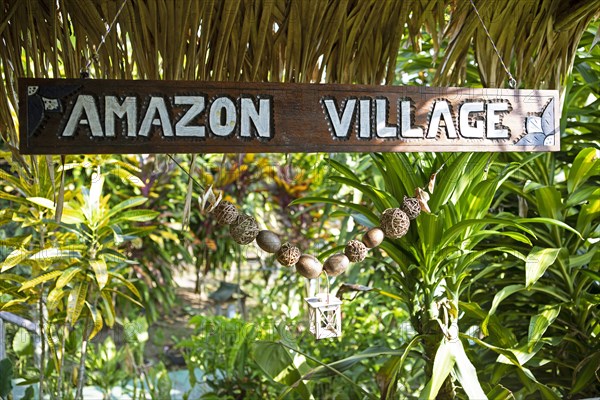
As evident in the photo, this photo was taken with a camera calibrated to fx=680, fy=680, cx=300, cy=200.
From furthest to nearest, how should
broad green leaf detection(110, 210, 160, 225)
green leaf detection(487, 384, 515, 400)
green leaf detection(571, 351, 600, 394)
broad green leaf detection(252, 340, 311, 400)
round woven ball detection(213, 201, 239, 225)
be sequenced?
broad green leaf detection(110, 210, 160, 225) < broad green leaf detection(252, 340, 311, 400) < green leaf detection(571, 351, 600, 394) < green leaf detection(487, 384, 515, 400) < round woven ball detection(213, 201, 239, 225)

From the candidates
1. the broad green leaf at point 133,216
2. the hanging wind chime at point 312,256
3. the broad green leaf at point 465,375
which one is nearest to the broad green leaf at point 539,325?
the broad green leaf at point 465,375

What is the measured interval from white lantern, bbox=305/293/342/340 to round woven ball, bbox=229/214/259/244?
0.63ft

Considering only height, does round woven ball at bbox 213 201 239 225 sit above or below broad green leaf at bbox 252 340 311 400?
above

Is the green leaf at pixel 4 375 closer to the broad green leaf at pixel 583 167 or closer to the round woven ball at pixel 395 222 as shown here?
the round woven ball at pixel 395 222

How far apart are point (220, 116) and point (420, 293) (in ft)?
2.47

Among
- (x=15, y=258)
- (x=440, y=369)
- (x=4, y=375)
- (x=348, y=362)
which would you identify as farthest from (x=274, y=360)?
(x=4, y=375)

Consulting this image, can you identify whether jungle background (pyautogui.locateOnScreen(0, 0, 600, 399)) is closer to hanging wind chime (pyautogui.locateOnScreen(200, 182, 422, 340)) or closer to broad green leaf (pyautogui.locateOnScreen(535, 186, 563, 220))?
broad green leaf (pyautogui.locateOnScreen(535, 186, 563, 220))

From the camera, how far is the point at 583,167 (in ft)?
5.92

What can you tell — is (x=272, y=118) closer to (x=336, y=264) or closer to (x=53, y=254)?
(x=336, y=264)

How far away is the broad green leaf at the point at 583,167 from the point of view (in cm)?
177

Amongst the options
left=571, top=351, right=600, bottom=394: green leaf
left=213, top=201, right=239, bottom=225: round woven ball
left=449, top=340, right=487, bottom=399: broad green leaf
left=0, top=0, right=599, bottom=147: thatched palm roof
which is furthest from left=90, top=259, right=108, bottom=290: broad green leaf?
left=571, top=351, right=600, bottom=394: green leaf

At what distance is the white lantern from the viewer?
1378 millimetres

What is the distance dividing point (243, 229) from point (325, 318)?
0.87 ft

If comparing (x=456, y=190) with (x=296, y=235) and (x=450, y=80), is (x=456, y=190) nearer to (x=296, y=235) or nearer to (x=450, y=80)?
(x=450, y=80)
